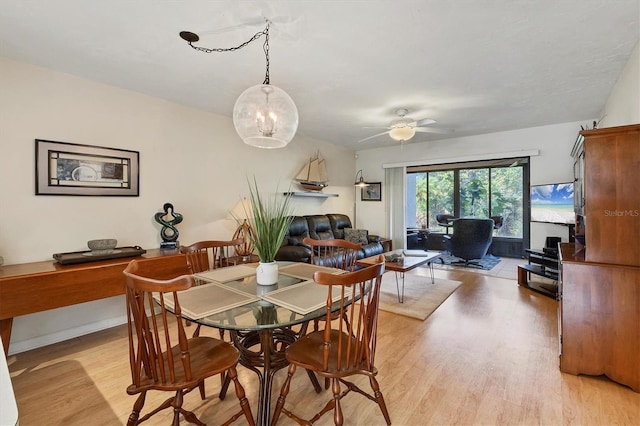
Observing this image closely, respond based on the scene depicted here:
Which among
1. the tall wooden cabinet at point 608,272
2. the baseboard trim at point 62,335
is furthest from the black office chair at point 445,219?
the baseboard trim at point 62,335

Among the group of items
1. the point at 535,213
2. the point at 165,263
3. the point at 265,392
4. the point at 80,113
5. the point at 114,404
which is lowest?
the point at 114,404

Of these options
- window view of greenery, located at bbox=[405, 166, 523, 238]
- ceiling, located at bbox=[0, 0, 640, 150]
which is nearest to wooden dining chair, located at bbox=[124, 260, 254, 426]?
ceiling, located at bbox=[0, 0, 640, 150]

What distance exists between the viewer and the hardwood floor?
5.74 ft

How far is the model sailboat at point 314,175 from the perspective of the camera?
5324mm

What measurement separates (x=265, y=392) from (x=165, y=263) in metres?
1.88

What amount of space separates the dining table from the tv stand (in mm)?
3557

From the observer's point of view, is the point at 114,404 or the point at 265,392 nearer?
the point at 265,392

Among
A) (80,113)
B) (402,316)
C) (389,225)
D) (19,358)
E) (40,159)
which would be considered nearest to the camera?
(19,358)

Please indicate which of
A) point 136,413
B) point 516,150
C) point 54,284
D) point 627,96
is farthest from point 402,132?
point 54,284

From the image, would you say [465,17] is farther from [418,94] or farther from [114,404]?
[114,404]

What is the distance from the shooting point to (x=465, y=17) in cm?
199

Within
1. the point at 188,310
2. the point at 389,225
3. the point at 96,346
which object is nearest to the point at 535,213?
the point at 389,225

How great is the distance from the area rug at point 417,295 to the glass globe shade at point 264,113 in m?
2.45

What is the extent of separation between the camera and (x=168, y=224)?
11.1ft
